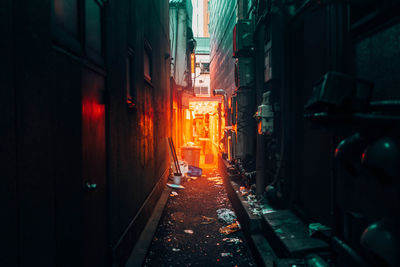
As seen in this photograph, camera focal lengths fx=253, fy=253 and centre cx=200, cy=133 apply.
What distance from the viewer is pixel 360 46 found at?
8.99 feet

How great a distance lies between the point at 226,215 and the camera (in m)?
7.09

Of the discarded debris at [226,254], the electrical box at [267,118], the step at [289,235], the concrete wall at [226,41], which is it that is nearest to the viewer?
the step at [289,235]

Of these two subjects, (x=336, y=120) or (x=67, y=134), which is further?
(x=67, y=134)

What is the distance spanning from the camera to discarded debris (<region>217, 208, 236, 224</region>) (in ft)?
22.2

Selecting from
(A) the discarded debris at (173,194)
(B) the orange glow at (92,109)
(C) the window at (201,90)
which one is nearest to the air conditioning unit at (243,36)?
(B) the orange glow at (92,109)

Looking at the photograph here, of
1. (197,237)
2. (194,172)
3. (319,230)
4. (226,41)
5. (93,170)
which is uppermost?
(226,41)

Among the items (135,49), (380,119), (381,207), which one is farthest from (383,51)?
(135,49)

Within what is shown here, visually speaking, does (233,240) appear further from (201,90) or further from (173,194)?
(201,90)

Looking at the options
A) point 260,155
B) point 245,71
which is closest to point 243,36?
point 245,71

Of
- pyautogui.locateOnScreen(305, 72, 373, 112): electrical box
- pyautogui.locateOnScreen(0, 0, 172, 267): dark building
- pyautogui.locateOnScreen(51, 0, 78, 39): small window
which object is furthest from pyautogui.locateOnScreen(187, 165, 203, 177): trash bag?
pyautogui.locateOnScreen(305, 72, 373, 112): electrical box

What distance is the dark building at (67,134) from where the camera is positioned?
5.35ft

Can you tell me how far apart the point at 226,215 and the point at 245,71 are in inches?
168

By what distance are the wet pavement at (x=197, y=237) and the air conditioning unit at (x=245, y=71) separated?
3.94m

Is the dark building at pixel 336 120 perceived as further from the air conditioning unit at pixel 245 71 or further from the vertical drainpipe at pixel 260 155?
the air conditioning unit at pixel 245 71
